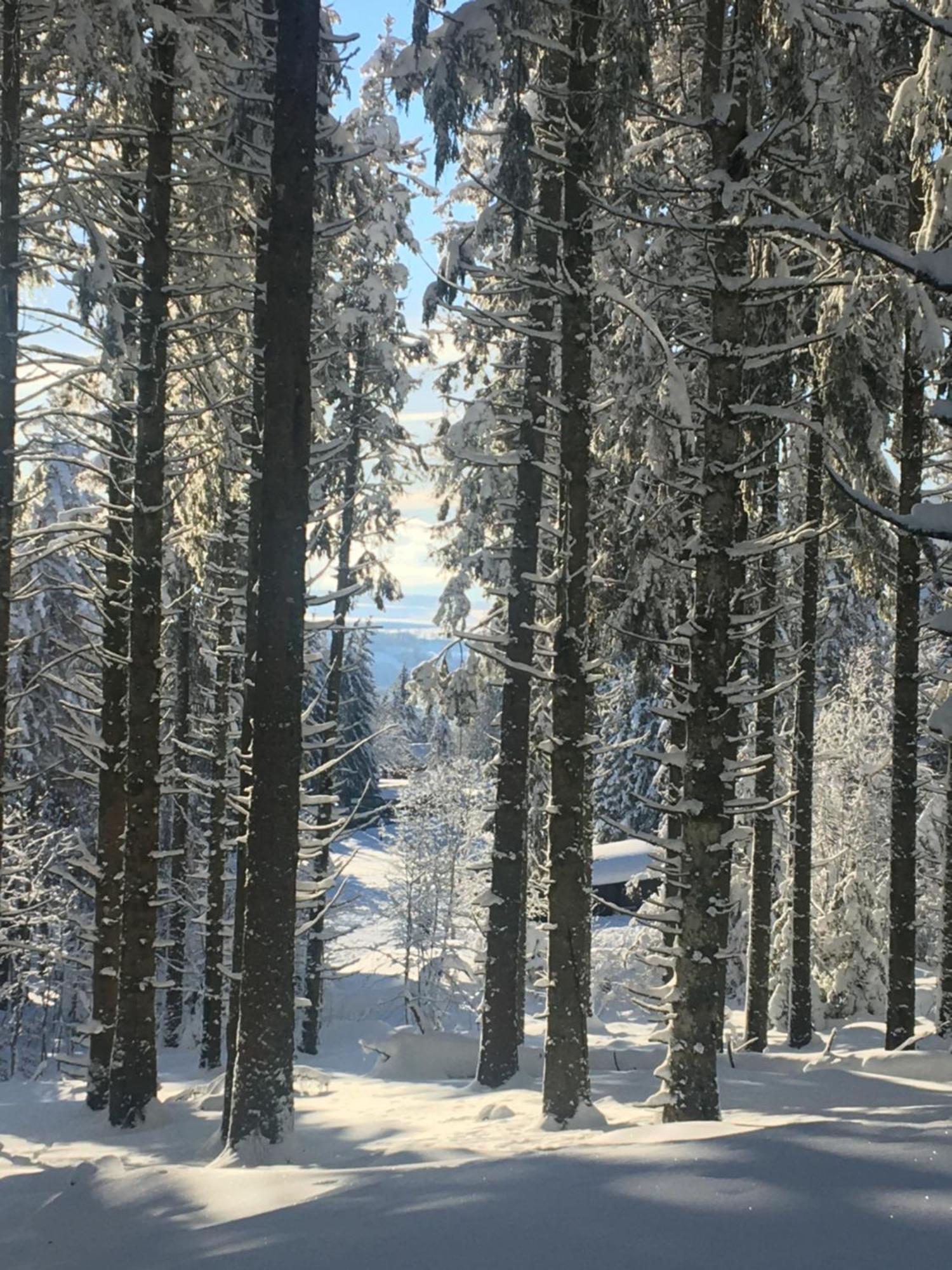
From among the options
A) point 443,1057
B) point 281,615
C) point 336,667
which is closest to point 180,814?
point 336,667

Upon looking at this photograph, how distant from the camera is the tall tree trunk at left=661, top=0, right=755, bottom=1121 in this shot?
24.2ft

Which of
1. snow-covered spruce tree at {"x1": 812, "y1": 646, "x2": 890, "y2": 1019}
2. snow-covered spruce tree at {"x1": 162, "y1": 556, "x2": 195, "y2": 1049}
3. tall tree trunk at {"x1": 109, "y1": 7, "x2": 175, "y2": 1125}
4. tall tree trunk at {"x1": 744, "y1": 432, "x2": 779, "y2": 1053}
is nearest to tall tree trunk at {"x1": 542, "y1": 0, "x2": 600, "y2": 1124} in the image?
tall tree trunk at {"x1": 109, "y1": 7, "x2": 175, "y2": 1125}

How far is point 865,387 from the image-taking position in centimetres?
1045

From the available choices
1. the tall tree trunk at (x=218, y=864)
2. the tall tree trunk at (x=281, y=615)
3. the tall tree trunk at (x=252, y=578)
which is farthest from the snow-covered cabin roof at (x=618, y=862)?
the tall tree trunk at (x=281, y=615)

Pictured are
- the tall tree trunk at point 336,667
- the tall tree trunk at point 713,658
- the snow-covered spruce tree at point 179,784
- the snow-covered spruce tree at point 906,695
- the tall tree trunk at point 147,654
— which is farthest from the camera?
the snow-covered spruce tree at point 179,784

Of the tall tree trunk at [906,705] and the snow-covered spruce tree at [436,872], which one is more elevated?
the tall tree trunk at [906,705]

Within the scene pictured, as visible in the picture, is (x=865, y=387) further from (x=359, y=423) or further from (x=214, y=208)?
(x=359, y=423)

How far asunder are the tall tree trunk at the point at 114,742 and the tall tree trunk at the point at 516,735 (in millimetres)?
4376

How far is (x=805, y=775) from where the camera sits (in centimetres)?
1553

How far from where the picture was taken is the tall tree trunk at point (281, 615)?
740 centimetres

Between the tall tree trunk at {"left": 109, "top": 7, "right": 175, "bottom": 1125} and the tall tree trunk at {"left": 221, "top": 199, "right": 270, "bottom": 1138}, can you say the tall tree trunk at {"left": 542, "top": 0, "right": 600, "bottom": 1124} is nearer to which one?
the tall tree trunk at {"left": 221, "top": 199, "right": 270, "bottom": 1138}

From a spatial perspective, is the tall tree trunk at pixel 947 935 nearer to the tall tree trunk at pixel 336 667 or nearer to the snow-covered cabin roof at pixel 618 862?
the tall tree trunk at pixel 336 667

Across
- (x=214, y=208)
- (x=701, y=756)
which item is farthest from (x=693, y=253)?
(x=701, y=756)

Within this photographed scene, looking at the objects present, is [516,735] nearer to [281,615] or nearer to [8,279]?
[281,615]
